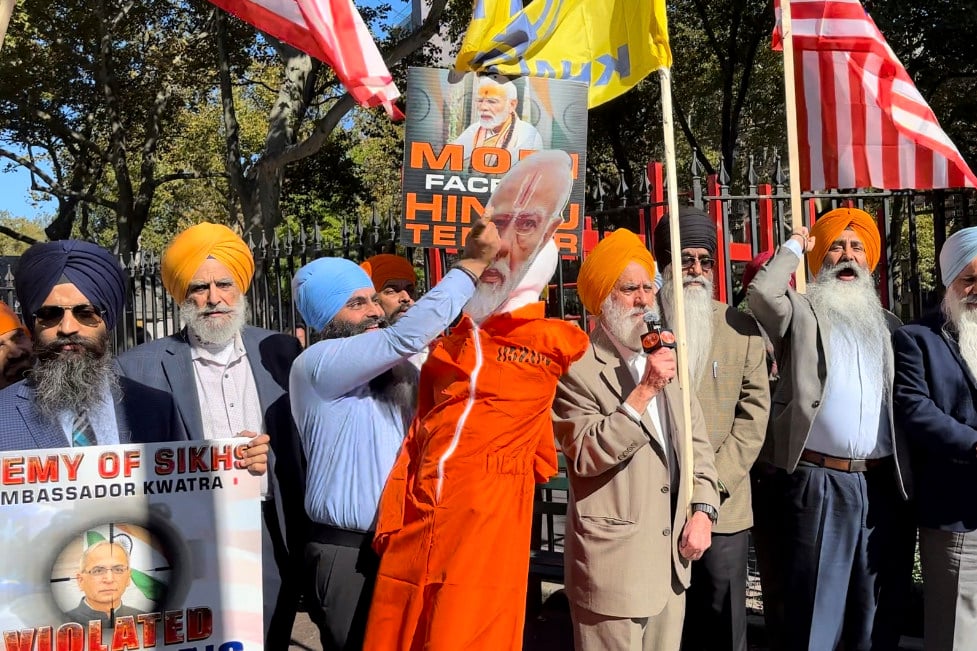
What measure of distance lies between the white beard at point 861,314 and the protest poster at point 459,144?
1643 millimetres

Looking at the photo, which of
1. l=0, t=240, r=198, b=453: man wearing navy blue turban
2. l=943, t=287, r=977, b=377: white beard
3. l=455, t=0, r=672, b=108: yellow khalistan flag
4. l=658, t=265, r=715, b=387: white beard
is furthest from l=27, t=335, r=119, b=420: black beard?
l=943, t=287, r=977, b=377: white beard

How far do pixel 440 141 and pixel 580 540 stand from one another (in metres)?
3.00

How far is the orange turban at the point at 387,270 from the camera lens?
6062mm

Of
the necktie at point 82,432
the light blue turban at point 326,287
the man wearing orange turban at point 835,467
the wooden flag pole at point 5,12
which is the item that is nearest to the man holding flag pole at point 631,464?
the man wearing orange turban at point 835,467

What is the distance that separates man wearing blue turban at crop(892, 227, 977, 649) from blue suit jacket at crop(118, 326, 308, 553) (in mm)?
2480

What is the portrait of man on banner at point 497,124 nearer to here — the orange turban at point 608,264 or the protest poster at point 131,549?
the orange turban at point 608,264

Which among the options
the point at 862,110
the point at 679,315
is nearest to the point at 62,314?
the point at 679,315

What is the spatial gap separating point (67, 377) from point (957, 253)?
140 inches

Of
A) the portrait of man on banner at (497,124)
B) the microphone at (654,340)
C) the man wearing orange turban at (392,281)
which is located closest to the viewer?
the microphone at (654,340)

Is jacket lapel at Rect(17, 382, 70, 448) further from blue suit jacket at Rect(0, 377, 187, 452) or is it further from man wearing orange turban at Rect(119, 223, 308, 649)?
man wearing orange turban at Rect(119, 223, 308, 649)

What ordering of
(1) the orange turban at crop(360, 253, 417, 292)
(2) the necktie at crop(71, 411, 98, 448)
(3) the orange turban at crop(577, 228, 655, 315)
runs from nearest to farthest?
(2) the necktie at crop(71, 411, 98, 448) → (3) the orange turban at crop(577, 228, 655, 315) → (1) the orange turban at crop(360, 253, 417, 292)

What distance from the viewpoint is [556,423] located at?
3.64 m

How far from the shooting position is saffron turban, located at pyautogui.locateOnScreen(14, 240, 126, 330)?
9.73ft

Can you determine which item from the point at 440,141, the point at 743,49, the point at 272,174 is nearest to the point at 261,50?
the point at 272,174
